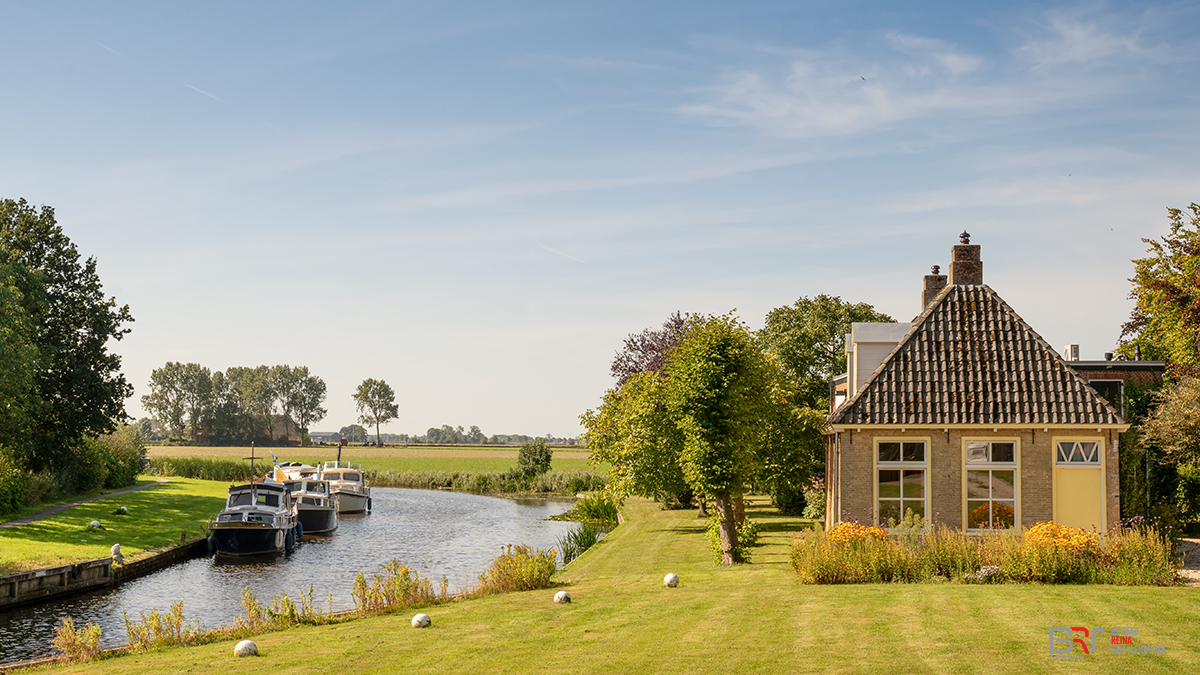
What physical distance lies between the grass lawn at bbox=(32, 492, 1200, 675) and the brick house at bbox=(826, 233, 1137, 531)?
16.1 ft

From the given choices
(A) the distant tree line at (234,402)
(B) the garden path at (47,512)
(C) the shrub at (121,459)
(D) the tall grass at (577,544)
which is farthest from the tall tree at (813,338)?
(A) the distant tree line at (234,402)

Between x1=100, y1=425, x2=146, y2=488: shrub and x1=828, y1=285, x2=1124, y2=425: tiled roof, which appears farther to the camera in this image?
x1=100, y1=425, x2=146, y2=488: shrub

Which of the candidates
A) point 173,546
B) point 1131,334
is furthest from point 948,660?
point 1131,334

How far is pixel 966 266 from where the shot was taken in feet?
86.5

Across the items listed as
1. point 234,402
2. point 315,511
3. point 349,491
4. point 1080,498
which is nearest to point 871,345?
point 1080,498

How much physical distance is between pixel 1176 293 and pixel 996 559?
1723 centimetres

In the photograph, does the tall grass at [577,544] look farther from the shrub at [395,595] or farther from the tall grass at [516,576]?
the shrub at [395,595]

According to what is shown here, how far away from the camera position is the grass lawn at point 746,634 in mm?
12508

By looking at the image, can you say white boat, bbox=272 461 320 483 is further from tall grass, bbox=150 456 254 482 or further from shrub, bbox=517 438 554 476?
shrub, bbox=517 438 554 476

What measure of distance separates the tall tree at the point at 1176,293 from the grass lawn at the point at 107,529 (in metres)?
36.3

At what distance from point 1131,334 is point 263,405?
173 m

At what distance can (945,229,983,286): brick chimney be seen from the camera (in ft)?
86.4

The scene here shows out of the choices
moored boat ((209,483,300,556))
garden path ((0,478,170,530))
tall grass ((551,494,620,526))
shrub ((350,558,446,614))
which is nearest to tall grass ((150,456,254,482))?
garden path ((0,478,170,530))

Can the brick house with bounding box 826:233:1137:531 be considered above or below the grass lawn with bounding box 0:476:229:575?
above
